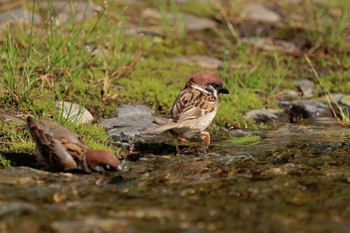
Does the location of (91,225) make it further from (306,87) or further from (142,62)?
(306,87)

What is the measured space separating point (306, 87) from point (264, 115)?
145cm

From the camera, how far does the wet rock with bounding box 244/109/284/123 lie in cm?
877

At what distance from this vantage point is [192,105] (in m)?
7.45

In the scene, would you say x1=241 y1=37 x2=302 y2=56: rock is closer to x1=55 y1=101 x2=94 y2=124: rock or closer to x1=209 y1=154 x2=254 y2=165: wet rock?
x1=55 y1=101 x2=94 y2=124: rock

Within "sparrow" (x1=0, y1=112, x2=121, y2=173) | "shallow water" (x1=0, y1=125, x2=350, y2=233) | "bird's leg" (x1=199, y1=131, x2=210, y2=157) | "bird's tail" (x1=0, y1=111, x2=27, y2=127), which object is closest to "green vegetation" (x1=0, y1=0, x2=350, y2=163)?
"bird's tail" (x1=0, y1=111, x2=27, y2=127)

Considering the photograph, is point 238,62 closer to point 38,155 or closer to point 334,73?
point 334,73

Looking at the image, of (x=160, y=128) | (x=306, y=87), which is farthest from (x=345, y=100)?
(x=160, y=128)

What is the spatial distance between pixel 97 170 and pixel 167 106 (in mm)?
2890

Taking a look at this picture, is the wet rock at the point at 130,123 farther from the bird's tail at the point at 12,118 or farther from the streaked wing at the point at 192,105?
the bird's tail at the point at 12,118

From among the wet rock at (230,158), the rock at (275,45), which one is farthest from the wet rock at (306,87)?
the wet rock at (230,158)

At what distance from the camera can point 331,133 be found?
8.11 meters

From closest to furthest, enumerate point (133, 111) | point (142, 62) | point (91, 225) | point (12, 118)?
point (91, 225)
point (12, 118)
point (133, 111)
point (142, 62)

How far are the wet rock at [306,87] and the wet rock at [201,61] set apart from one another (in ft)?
4.00

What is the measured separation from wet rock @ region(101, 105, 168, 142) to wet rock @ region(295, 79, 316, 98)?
242 centimetres
